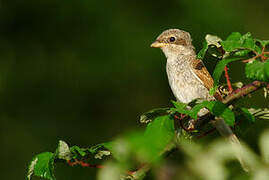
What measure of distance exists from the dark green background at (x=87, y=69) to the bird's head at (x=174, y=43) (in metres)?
3.35

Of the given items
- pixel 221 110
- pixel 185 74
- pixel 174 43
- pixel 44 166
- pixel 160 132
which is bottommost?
pixel 160 132

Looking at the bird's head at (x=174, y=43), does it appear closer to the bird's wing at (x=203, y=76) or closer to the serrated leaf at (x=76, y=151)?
the bird's wing at (x=203, y=76)

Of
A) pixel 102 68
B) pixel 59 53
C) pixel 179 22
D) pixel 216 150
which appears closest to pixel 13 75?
pixel 59 53

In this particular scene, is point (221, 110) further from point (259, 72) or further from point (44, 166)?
point (44, 166)

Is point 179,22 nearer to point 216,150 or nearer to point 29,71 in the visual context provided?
point 29,71

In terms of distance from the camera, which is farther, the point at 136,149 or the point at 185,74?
the point at 185,74

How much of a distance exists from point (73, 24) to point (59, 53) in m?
0.64

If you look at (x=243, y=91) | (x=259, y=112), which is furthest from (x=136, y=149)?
(x=259, y=112)

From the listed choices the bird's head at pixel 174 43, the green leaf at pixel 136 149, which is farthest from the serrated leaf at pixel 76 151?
the bird's head at pixel 174 43

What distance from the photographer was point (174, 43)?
4.93m

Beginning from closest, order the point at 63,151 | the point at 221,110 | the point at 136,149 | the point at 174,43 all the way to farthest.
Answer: the point at 136,149 < the point at 221,110 < the point at 63,151 < the point at 174,43

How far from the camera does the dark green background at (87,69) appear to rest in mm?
8492

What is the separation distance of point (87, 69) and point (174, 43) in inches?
160

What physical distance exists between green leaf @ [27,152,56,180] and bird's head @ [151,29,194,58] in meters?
2.61
